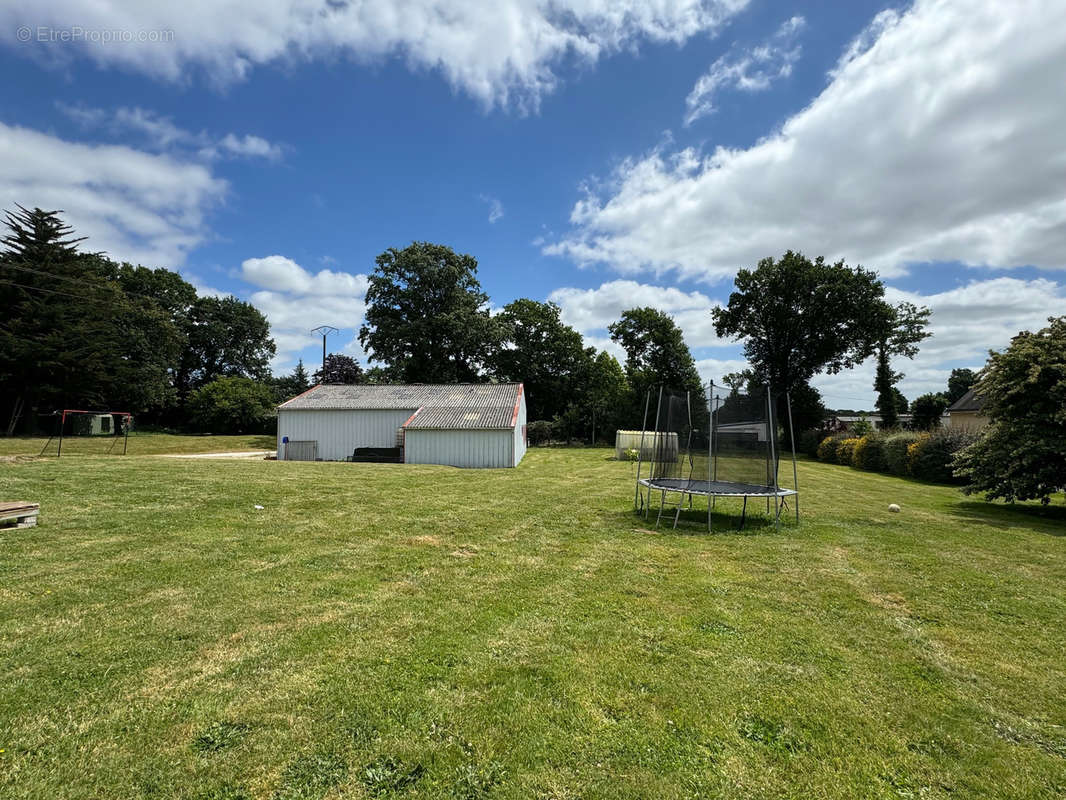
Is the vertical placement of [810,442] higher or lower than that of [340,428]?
lower

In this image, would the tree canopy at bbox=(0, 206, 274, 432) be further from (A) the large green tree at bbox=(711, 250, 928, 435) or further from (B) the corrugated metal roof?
(A) the large green tree at bbox=(711, 250, 928, 435)

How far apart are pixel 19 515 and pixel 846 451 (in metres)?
30.9

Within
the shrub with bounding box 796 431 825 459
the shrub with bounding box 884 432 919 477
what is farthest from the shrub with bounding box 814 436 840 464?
the shrub with bounding box 884 432 919 477

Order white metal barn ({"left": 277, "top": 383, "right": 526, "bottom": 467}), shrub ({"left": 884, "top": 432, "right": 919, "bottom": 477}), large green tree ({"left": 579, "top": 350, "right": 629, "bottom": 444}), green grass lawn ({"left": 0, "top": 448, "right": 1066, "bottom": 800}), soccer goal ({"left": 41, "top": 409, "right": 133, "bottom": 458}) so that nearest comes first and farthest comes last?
1. green grass lawn ({"left": 0, "top": 448, "right": 1066, "bottom": 800})
2. shrub ({"left": 884, "top": 432, "right": 919, "bottom": 477})
3. white metal barn ({"left": 277, "top": 383, "right": 526, "bottom": 467})
4. soccer goal ({"left": 41, "top": 409, "right": 133, "bottom": 458})
5. large green tree ({"left": 579, "top": 350, "right": 629, "bottom": 444})

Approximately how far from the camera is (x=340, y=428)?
24922 mm

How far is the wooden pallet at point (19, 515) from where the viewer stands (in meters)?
6.29

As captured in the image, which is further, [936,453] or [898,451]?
[898,451]

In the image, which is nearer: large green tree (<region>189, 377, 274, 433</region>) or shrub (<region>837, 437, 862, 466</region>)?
shrub (<region>837, 437, 862, 466</region>)

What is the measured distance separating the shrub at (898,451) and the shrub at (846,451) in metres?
3.51

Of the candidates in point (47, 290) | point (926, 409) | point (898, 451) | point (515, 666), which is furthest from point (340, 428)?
point (926, 409)

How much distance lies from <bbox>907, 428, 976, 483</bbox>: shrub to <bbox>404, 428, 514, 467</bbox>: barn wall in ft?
53.0

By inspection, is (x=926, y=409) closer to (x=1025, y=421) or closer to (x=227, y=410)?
(x=1025, y=421)

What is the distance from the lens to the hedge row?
1788 cm

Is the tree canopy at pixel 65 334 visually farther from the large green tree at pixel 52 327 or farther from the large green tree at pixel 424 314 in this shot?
the large green tree at pixel 424 314
